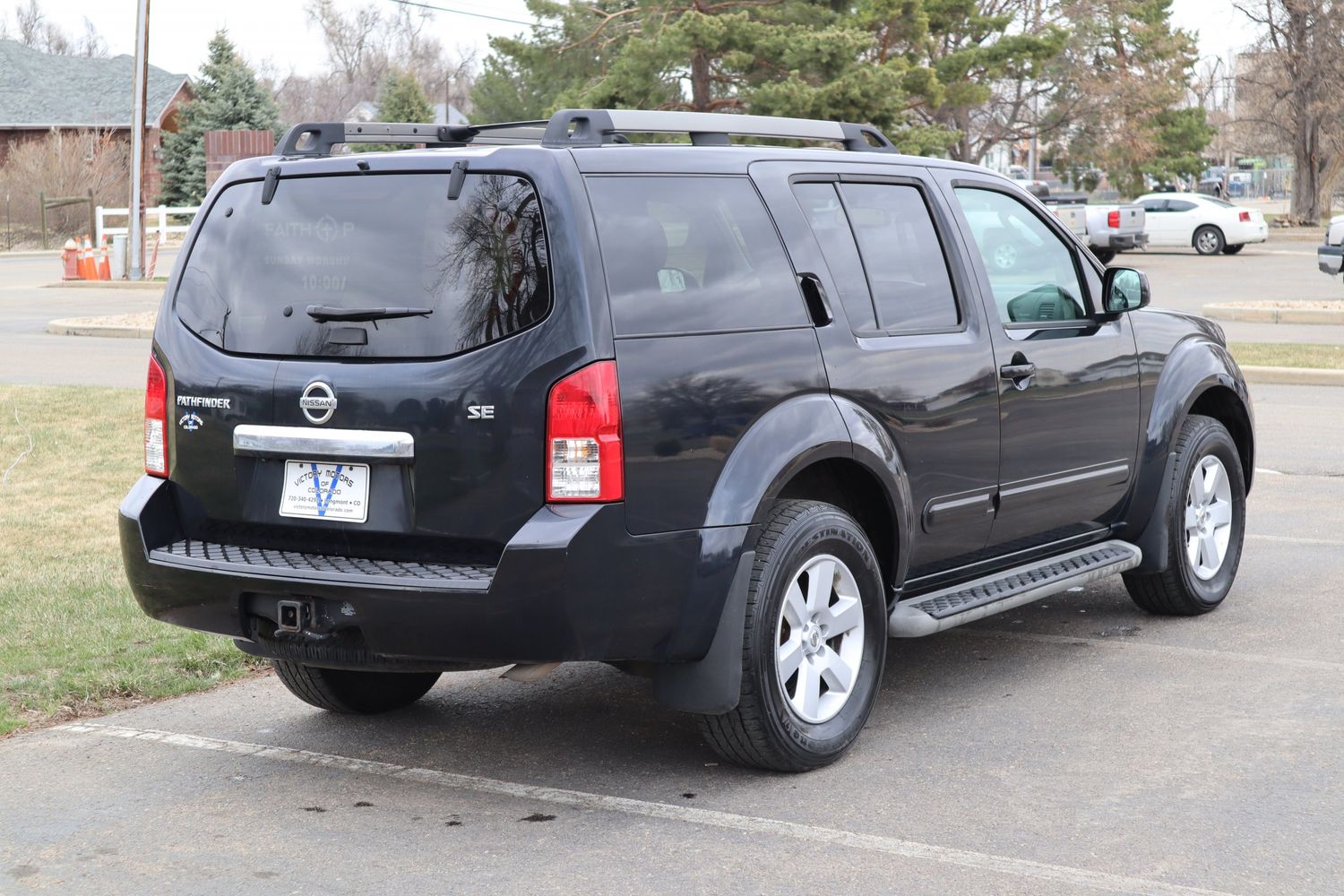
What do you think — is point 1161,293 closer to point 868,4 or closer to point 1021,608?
point 868,4

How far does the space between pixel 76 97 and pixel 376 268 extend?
69190 millimetres

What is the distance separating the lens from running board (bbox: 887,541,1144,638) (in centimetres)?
530

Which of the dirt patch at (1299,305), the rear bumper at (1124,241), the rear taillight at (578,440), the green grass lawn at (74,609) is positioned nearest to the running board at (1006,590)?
the rear taillight at (578,440)

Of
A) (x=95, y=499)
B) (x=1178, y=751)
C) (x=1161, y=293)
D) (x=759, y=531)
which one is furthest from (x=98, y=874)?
(x=1161, y=293)

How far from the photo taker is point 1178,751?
502 cm

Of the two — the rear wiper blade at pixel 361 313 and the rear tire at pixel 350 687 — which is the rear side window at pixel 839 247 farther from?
the rear tire at pixel 350 687

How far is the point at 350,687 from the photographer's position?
18.2 ft

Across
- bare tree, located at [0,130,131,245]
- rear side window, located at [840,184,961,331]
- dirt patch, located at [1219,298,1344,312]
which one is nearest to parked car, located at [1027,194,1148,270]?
dirt patch, located at [1219,298,1344,312]

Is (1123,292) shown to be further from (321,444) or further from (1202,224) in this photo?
(1202,224)

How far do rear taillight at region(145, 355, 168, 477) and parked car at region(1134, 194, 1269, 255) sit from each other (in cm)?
3778

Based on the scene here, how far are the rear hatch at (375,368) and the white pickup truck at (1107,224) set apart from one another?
→ 98.6 feet

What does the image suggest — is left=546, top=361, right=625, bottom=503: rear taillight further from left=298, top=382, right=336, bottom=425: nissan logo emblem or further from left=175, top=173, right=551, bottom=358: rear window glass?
left=298, top=382, right=336, bottom=425: nissan logo emblem

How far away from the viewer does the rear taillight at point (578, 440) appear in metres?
4.31

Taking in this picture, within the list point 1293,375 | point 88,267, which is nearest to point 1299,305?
point 1293,375
